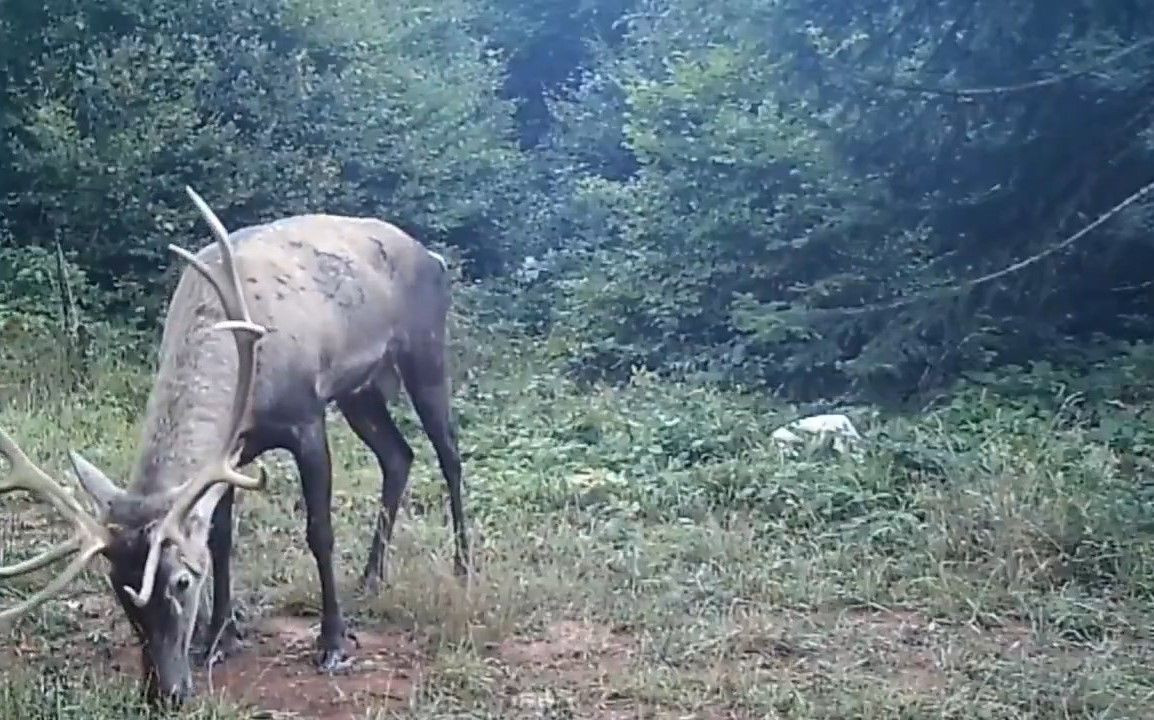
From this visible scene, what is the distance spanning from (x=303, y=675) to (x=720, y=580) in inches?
67.3

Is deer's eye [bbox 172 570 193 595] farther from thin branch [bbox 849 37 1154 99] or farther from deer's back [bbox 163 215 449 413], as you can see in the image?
thin branch [bbox 849 37 1154 99]

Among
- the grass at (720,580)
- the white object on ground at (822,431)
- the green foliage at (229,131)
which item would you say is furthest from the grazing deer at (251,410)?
the green foliage at (229,131)

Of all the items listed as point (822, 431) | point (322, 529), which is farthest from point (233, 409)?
point (822, 431)

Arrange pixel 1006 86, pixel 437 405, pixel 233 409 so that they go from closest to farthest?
1. pixel 233 409
2. pixel 437 405
3. pixel 1006 86

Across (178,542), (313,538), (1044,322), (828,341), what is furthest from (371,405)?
(1044,322)

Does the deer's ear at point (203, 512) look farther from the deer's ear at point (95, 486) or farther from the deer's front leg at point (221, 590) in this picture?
the deer's front leg at point (221, 590)

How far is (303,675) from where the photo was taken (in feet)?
18.0

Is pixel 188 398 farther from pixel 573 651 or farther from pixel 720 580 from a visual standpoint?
pixel 720 580

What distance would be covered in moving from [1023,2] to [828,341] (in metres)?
2.49

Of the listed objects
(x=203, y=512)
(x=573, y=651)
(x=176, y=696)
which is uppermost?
(x=203, y=512)

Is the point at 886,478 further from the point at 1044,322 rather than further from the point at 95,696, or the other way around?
the point at 95,696

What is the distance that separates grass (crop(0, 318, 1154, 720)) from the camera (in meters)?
5.11

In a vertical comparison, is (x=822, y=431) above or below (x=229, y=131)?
below

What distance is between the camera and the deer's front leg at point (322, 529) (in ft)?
18.3
